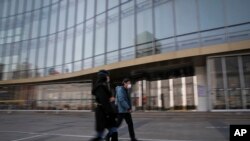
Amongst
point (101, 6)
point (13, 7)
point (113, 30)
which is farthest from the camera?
point (13, 7)

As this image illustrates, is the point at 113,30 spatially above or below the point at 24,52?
below

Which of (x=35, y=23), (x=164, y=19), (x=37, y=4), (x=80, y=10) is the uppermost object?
(x=37, y=4)

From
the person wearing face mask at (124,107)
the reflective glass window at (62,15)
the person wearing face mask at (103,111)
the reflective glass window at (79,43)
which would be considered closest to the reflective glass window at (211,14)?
the reflective glass window at (79,43)

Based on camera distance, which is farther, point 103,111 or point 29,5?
point 29,5

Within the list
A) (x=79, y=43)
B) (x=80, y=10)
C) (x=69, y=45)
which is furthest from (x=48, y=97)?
(x=80, y=10)

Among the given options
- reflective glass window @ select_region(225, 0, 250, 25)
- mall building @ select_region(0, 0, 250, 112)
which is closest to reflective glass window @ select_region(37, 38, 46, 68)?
mall building @ select_region(0, 0, 250, 112)

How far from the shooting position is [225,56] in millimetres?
16844

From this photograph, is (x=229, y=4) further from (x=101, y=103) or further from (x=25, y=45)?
(x=25, y=45)

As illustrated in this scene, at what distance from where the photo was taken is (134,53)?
67.9 ft

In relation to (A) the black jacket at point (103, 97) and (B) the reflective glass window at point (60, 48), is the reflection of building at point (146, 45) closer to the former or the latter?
(B) the reflective glass window at point (60, 48)

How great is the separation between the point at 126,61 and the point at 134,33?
2358mm

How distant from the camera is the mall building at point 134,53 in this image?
1683 cm

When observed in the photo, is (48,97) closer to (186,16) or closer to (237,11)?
(186,16)

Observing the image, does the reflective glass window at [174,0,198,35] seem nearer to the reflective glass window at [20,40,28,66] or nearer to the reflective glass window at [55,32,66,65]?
the reflective glass window at [55,32,66,65]
